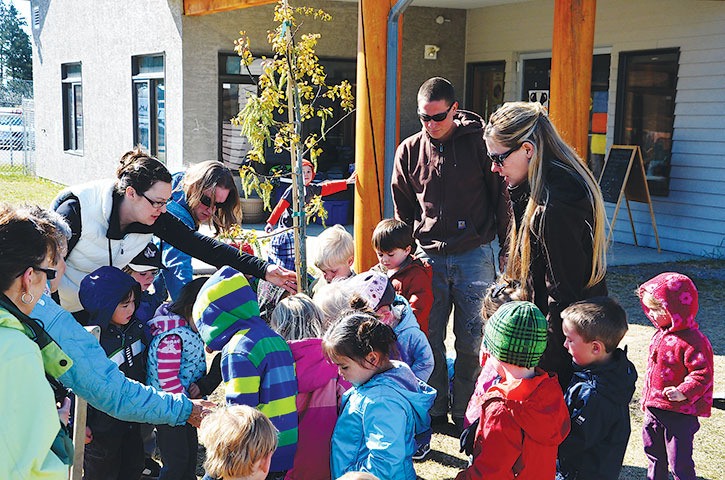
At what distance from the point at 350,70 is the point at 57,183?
9.93 m

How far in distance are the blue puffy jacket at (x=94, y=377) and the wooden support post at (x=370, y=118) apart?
11.9 feet

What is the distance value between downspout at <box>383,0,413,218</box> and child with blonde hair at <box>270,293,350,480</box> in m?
2.90

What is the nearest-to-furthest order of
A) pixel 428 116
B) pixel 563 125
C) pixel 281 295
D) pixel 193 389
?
pixel 193 389
pixel 428 116
pixel 281 295
pixel 563 125

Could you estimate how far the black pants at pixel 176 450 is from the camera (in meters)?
3.53

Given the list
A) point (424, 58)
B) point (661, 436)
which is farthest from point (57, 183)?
point (661, 436)

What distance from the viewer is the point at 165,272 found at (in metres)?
4.41

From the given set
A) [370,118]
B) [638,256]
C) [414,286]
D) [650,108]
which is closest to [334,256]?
[414,286]

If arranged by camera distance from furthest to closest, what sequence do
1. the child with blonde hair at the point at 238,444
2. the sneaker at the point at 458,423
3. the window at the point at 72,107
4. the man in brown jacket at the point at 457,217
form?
the window at the point at 72,107 < the sneaker at the point at 458,423 < the man in brown jacket at the point at 457,217 < the child with blonde hair at the point at 238,444

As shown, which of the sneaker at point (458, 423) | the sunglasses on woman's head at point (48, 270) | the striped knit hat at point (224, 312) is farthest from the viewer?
the sneaker at point (458, 423)

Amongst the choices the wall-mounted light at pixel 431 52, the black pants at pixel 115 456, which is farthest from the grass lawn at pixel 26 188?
the black pants at pixel 115 456

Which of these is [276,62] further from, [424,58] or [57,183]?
[57,183]

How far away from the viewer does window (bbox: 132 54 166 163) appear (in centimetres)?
1291

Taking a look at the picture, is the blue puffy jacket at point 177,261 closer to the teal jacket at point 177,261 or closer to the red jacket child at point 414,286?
the teal jacket at point 177,261

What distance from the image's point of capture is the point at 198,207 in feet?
14.3
